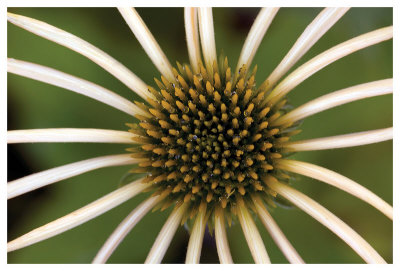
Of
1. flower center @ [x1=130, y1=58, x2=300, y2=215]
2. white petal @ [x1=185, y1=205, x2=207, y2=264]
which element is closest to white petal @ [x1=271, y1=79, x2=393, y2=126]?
flower center @ [x1=130, y1=58, x2=300, y2=215]

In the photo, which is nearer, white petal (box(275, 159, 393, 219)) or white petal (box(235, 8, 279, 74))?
white petal (box(275, 159, 393, 219))

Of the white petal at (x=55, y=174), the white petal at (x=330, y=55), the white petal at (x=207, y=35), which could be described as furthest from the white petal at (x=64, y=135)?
the white petal at (x=330, y=55)

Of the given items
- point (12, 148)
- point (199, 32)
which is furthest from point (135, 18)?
point (12, 148)

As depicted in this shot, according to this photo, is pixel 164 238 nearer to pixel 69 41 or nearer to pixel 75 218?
pixel 75 218

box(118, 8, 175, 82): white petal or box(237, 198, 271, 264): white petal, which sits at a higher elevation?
box(118, 8, 175, 82): white petal

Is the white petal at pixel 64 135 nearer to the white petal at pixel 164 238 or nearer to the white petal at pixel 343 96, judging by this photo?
the white petal at pixel 164 238

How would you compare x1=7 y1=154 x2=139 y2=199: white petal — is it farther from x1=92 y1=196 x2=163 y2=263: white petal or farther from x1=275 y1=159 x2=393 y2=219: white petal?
x1=275 y1=159 x2=393 y2=219: white petal

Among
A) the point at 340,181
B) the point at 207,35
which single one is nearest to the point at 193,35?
the point at 207,35
